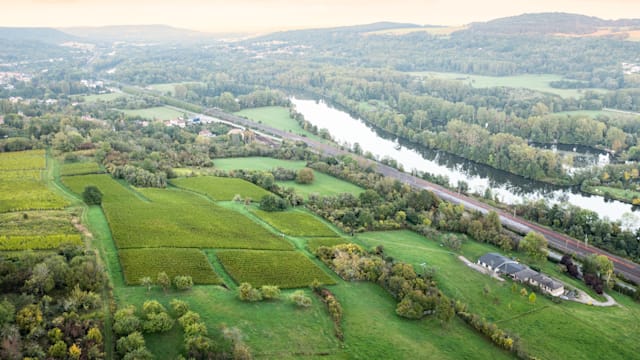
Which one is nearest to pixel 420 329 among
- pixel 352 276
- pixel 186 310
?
pixel 352 276

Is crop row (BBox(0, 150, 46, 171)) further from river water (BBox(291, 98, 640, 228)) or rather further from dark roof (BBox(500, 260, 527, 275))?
dark roof (BBox(500, 260, 527, 275))

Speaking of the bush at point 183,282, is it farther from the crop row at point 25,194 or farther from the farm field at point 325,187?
the farm field at point 325,187

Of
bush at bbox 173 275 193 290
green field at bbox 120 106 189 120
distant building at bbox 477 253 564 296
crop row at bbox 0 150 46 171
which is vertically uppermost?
crop row at bbox 0 150 46 171

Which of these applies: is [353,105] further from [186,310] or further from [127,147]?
[186,310]

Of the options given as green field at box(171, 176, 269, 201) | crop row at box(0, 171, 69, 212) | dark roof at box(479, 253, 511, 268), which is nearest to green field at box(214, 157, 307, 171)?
green field at box(171, 176, 269, 201)

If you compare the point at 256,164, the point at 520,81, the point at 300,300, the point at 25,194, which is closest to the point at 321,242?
the point at 300,300

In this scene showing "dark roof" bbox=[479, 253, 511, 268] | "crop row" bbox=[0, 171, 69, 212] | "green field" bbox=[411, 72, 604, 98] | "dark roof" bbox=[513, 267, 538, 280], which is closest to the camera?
"dark roof" bbox=[513, 267, 538, 280]

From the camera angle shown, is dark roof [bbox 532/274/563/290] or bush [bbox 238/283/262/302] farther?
dark roof [bbox 532/274/563/290]
